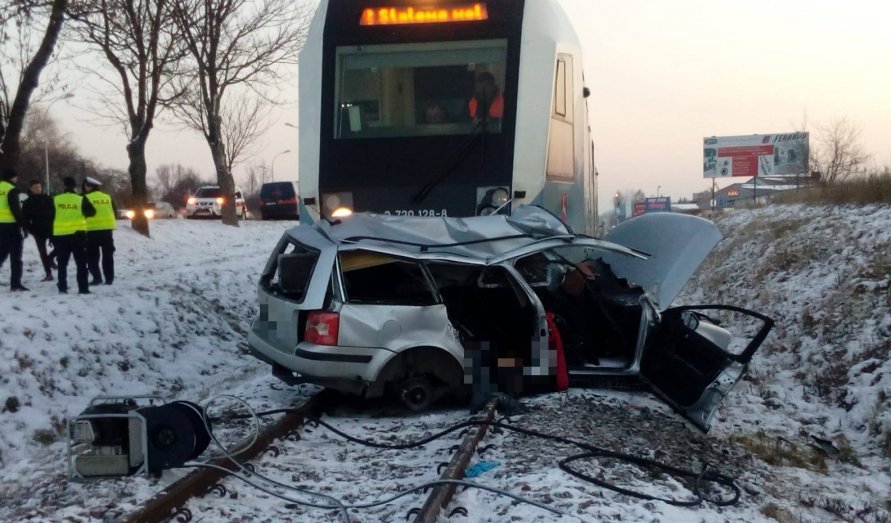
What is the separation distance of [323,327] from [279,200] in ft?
97.9

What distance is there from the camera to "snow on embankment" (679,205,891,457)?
8508 mm

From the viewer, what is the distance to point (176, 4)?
21.7 m

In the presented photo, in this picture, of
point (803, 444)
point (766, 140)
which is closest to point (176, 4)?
point (803, 444)

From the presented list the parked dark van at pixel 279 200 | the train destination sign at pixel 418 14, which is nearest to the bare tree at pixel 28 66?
the train destination sign at pixel 418 14

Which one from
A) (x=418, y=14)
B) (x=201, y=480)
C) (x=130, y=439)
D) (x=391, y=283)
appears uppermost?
(x=418, y=14)

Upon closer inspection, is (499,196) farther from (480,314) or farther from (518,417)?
(518,417)

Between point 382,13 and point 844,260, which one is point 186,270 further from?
point 844,260

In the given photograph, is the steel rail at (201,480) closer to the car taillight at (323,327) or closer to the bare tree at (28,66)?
the car taillight at (323,327)

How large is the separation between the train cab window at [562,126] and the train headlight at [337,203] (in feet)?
6.86

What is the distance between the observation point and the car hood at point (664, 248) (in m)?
8.04

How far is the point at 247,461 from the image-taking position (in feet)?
20.4

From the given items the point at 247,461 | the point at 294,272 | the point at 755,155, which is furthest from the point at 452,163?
the point at 755,155

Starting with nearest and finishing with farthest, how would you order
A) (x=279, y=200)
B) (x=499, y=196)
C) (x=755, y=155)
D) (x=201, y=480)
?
(x=201, y=480) → (x=499, y=196) → (x=279, y=200) → (x=755, y=155)

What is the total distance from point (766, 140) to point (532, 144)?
4938cm
